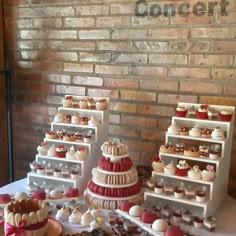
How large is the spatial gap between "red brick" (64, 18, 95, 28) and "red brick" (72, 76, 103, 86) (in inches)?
11.2

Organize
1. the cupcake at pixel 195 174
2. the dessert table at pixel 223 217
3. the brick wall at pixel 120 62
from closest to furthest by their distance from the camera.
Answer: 1. the dessert table at pixel 223 217
2. the cupcake at pixel 195 174
3. the brick wall at pixel 120 62

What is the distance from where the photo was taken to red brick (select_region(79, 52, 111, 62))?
191 cm

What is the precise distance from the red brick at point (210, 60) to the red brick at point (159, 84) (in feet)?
0.46

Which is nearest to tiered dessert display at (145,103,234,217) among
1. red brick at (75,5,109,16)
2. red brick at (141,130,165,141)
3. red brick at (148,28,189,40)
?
red brick at (141,130,165,141)

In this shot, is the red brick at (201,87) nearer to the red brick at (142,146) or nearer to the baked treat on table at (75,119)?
the red brick at (142,146)

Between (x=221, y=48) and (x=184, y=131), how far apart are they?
45 cm

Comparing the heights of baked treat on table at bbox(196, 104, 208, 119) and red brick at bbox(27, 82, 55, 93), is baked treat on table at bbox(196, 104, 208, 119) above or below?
below

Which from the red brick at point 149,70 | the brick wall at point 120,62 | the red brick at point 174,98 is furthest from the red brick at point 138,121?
the red brick at point 149,70

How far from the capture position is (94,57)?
1.94 m

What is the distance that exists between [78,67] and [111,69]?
21 centimetres

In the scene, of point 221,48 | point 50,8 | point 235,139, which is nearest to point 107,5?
point 50,8

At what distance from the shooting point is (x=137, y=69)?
184 centimetres

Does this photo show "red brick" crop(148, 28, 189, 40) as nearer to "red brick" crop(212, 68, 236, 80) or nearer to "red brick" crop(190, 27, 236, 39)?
"red brick" crop(190, 27, 236, 39)

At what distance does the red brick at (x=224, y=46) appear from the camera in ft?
5.26
